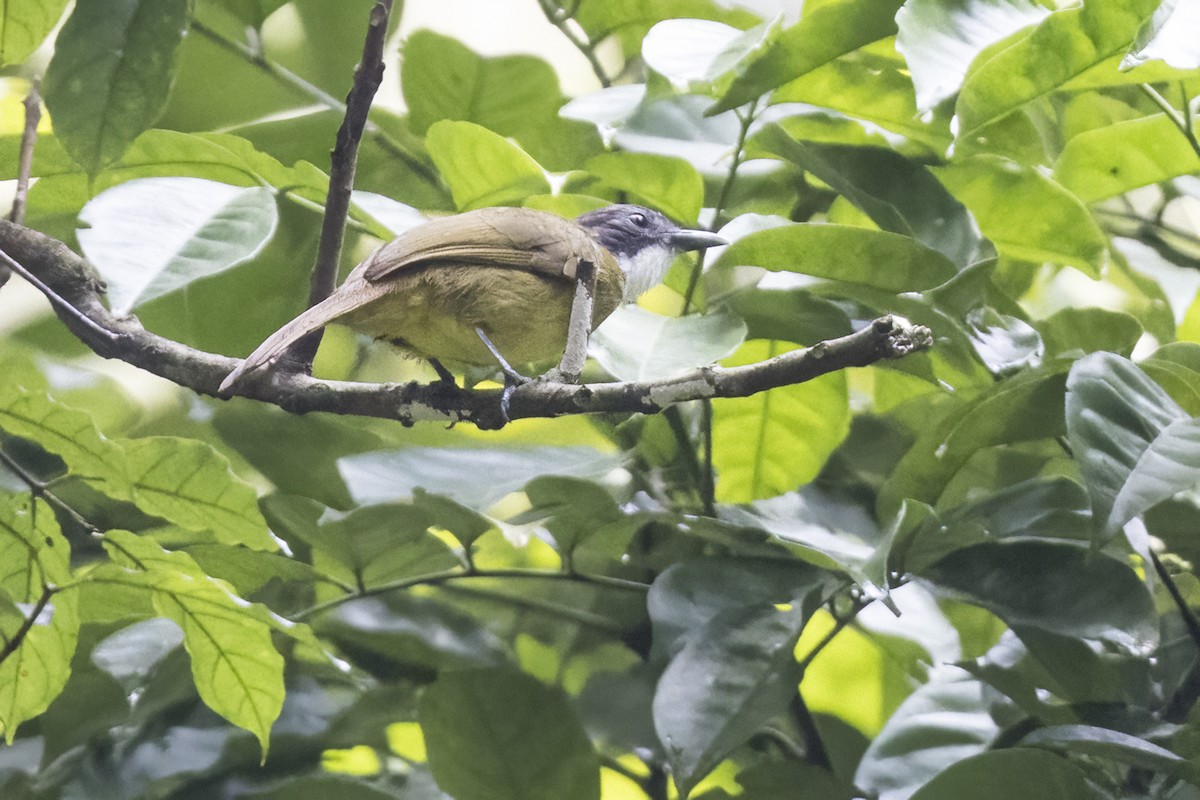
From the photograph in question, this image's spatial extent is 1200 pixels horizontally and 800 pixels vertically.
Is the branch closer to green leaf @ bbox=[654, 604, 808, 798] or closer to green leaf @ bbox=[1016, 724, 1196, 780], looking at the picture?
green leaf @ bbox=[654, 604, 808, 798]

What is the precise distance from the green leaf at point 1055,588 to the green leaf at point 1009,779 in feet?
0.32

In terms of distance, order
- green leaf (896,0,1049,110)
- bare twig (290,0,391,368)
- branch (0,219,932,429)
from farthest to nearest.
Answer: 1. green leaf (896,0,1049,110)
2. bare twig (290,0,391,368)
3. branch (0,219,932,429)

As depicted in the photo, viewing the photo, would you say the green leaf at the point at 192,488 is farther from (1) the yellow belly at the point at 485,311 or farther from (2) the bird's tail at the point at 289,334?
(1) the yellow belly at the point at 485,311

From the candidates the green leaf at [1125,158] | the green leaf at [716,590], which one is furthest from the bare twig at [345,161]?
the green leaf at [1125,158]

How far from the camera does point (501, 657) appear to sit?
3.78 ft

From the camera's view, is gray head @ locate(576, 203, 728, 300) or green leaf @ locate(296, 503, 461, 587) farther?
gray head @ locate(576, 203, 728, 300)

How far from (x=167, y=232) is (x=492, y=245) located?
0.86ft

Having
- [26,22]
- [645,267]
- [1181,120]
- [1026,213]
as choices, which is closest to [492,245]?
[645,267]

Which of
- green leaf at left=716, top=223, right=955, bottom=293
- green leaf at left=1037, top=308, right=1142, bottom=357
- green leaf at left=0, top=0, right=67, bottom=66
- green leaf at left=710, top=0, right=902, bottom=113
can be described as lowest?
green leaf at left=1037, top=308, right=1142, bottom=357

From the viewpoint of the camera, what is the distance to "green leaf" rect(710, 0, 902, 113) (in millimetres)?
901

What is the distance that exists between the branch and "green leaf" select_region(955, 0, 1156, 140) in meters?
0.37

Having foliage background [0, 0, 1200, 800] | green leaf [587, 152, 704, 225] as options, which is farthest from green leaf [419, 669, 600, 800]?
green leaf [587, 152, 704, 225]

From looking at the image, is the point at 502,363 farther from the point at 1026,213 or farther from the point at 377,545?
the point at 1026,213

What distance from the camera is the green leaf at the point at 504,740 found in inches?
38.5
